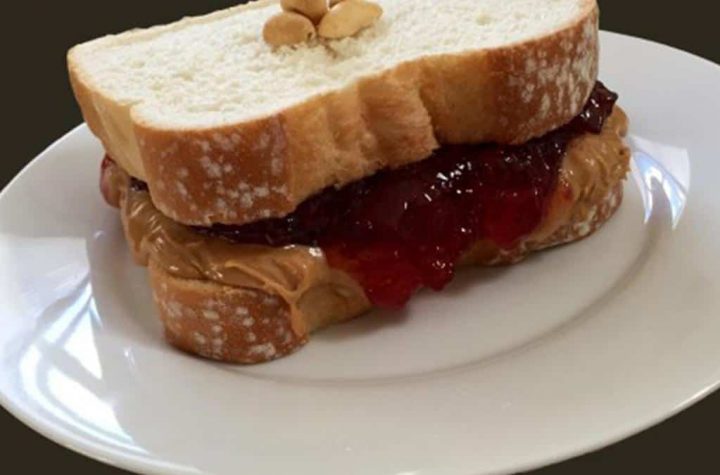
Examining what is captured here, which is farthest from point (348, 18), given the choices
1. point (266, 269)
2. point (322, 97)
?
point (266, 269)

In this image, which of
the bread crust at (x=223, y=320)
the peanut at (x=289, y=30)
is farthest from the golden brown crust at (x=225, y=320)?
the peanut at (x=289, y=30)

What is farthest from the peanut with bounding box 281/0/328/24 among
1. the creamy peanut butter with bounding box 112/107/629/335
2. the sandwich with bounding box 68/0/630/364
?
the creamy peanut butter with bounding box 112/107/629/335

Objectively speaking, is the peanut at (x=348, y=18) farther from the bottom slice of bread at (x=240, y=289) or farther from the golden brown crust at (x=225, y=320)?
the golden brown crust at (x=225, y=320)

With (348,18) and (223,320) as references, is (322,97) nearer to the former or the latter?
(348,18)

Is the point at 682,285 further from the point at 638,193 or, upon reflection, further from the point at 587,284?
the point at 638,193

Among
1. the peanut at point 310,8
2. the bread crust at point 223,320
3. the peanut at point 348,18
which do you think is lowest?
Result: the bread crust at point 223,320
